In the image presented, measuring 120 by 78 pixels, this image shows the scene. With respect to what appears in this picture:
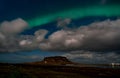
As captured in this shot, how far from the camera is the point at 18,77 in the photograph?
3250cm

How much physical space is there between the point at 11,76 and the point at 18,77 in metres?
1.34

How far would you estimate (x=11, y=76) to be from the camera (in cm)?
3152
